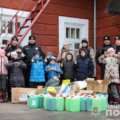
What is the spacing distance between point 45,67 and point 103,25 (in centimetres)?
377

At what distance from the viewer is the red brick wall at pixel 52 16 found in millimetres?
8680

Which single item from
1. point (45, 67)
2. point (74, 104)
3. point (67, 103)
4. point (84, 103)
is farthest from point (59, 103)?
point (45, 67)

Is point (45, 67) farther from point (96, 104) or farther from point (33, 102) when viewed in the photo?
point (96, 104)

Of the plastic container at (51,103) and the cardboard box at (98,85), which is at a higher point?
the cardboard box at (98,85)

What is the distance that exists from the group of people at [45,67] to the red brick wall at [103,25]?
6.63ft

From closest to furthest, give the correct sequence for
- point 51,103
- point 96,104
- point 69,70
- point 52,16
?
1. point 96,104
2. point 51,103
3. point 69,70
4. point 52,16

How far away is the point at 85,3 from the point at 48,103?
5.69 m

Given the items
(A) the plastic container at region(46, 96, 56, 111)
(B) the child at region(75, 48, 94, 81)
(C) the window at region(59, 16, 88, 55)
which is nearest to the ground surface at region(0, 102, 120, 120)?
(A) the plastic container at region(46, 96, 56, 111)

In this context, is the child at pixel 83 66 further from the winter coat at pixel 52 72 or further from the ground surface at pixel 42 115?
the ground surface at pixel 42 115

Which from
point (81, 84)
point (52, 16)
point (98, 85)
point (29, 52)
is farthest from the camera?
point (52, 16)

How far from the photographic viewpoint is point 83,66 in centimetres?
709

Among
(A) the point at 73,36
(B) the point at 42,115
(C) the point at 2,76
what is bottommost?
(B) the point at 42,115

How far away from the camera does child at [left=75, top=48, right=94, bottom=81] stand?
7.07 m

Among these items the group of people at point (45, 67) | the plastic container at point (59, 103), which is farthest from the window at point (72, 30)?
the plastic container at point (59, 103)
